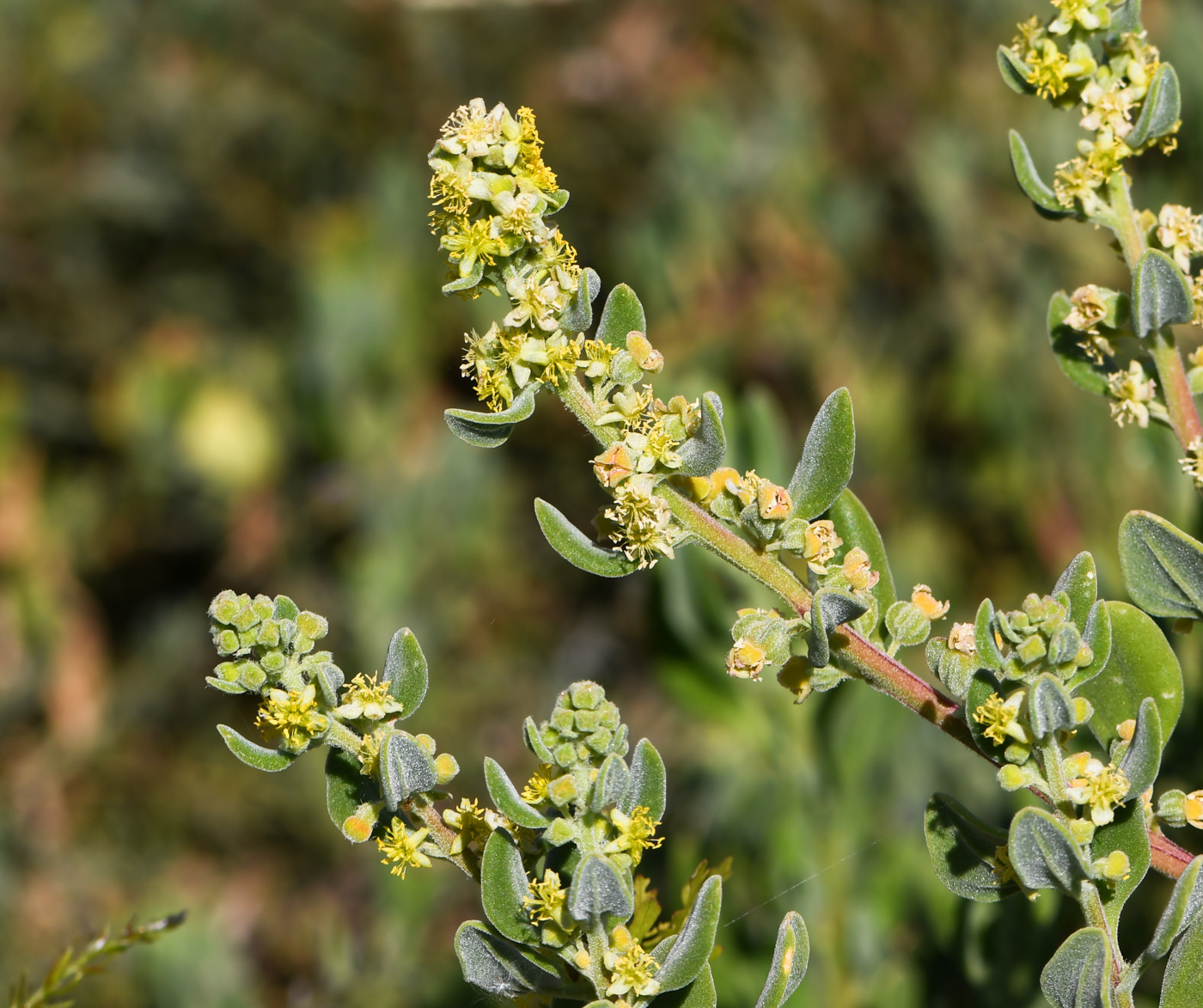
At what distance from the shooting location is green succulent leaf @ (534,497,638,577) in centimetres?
93

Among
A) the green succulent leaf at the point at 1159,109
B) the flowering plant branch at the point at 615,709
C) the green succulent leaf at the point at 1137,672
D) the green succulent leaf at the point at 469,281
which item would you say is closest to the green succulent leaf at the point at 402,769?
the flowering plant branch at the point at 615,709

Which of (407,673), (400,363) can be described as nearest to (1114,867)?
(407,673)

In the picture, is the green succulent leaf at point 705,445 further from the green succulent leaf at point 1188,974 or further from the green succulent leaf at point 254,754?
the green succulent leaf at point 1188,974

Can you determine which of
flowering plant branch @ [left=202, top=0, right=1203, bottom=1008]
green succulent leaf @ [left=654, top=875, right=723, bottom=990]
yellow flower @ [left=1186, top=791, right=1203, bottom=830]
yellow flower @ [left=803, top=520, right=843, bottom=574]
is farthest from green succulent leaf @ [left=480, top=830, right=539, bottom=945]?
yellow flower @ [left=1186, top=791, right=1203, bottom=830]

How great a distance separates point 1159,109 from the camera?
1058mm

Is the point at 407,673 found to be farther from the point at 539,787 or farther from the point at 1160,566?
the point at 1160,566

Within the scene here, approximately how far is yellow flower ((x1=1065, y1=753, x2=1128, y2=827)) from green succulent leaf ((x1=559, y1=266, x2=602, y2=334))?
50cm

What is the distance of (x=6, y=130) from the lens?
154 inches

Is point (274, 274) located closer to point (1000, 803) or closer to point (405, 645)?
point (1000, 803)

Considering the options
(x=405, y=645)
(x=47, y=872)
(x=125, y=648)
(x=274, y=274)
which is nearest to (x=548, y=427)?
(x=274, y=274)

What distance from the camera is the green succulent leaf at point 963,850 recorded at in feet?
3.14

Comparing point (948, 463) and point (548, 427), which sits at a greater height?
point (948, 463)

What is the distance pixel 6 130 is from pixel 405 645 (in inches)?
147

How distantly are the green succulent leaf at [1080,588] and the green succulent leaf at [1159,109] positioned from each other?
0.41m
